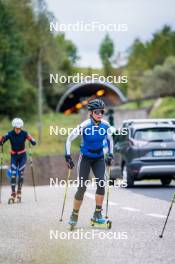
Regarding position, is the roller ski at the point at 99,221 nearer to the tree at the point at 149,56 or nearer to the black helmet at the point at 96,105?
the black helmet at the point at 96,105

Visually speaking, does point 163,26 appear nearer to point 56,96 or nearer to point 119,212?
point 56,96

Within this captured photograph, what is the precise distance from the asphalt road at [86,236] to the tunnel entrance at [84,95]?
96587 millimetres

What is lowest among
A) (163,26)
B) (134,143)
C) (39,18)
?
(134,143)

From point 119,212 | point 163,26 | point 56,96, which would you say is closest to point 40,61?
point 56,96

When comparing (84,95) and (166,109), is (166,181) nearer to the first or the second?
(166,109)

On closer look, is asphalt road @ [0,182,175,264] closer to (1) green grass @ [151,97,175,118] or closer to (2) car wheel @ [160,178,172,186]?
(2) car wheel @ [160,178,172,186]

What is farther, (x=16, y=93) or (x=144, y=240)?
(x=16, y=93)

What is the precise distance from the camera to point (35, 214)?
15.8 meters

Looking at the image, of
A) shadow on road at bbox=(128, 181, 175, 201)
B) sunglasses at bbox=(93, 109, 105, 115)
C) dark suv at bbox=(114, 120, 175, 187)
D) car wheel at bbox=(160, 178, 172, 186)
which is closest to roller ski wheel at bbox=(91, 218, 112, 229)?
sunglasses at bbox=(93, 109, 105, 115)

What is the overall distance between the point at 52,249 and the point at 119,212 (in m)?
5.53

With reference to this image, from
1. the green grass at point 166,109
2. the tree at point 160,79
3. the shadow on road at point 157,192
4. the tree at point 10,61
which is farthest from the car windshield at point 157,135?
the tree at point 160,79

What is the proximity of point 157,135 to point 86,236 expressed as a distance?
37.3ft

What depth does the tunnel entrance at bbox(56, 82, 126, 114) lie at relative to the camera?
384 feet

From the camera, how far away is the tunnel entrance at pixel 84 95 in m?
117
